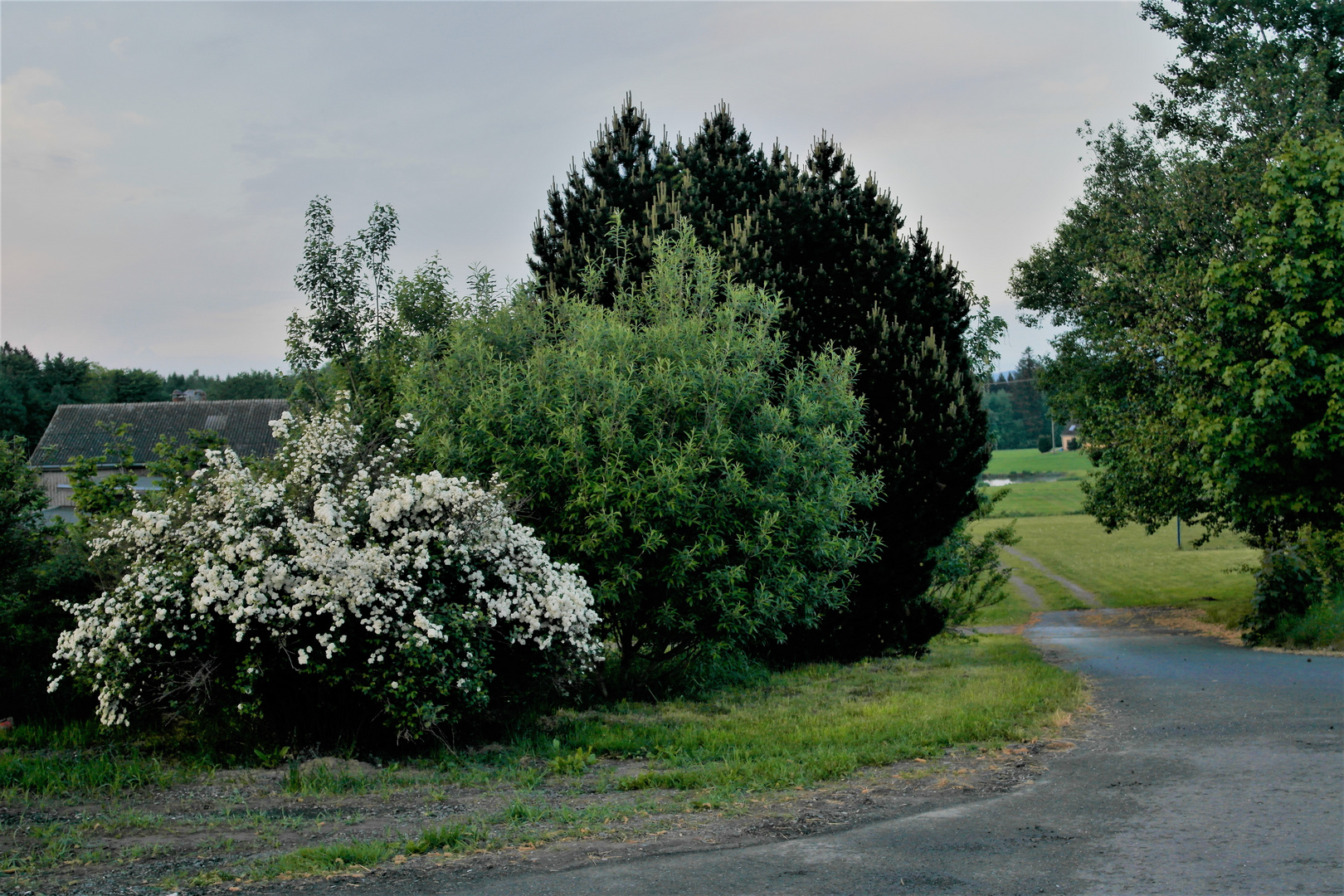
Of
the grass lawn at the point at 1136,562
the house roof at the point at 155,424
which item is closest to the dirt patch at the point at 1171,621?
the grass lawn at the point at 1136,562

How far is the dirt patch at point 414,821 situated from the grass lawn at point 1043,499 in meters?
65.2

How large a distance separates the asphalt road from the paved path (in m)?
23.0

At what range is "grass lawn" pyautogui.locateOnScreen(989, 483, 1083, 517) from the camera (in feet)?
250

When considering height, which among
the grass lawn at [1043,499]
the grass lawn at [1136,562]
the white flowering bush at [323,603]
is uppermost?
the white flowering bush at [323,603]

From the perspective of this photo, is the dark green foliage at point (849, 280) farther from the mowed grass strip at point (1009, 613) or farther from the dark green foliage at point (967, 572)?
the mowed grass strip at point (1009, 613)

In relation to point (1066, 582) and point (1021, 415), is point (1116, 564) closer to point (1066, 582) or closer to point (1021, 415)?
point (1066, 582)

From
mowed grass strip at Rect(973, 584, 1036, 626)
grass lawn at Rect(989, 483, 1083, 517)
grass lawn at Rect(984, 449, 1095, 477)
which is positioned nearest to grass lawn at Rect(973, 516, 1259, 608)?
mowed grass strip at Rect(973, 584, 1036, 626)

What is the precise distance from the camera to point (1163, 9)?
1116 inches

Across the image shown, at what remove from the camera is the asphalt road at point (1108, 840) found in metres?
5.75

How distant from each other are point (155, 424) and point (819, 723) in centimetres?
6175

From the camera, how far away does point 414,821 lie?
724 centimetres

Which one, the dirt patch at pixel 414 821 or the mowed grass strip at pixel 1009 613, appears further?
the mowed grass strip at pixel 1009 613

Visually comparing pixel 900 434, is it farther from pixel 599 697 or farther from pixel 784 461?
pixel 599 697

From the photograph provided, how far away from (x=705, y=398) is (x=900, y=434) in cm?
471
